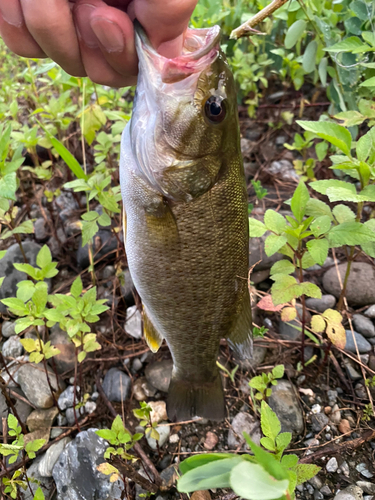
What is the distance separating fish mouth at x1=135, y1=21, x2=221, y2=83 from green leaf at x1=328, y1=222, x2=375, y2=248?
0.97 m

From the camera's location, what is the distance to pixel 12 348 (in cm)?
260

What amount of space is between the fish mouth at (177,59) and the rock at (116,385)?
6.15 feet

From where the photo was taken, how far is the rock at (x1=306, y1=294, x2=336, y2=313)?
8.59 feet

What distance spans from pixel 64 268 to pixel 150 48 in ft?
7.33

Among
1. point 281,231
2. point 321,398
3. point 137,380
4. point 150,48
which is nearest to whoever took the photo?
point 150,48

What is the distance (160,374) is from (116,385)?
0.30 meters

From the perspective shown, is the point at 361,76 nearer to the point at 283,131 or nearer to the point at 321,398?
the point at 283,131

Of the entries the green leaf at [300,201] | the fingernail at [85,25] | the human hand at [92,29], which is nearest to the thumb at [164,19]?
the human hand at [92,29]

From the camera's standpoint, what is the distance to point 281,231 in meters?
1.85

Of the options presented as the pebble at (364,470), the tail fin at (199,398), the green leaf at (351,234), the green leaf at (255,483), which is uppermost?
the green leaf at (255,483)

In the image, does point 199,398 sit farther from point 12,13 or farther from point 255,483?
point 12,13

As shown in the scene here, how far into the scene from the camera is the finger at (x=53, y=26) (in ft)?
4.37

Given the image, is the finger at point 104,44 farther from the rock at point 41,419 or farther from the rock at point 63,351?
the rock at point 41,419

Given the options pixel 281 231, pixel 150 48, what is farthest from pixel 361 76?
pixel 150 48
